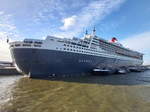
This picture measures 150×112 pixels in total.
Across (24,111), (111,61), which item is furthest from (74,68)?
(24,111)

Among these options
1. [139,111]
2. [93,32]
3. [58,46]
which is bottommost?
[139,111]

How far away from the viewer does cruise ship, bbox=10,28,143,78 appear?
2525cm

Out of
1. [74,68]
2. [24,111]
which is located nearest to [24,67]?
[74,68]

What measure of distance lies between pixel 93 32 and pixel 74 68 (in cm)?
1670

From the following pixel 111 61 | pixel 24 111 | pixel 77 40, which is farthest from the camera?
pixel 111 61

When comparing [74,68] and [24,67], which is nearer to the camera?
[24,67]

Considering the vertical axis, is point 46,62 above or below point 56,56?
below

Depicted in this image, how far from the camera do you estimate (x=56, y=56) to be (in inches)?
1064

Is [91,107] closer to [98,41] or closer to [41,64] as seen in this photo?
[41,64]

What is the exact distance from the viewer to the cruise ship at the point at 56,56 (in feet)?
82.8

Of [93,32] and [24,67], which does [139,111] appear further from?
[93,32]

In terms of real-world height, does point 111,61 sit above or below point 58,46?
below

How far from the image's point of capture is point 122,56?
53.6 metres

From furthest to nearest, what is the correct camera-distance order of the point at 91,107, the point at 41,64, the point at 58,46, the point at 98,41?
the point at 98,41, the point at 58,46, the point at 41,64, the point at 91,107
